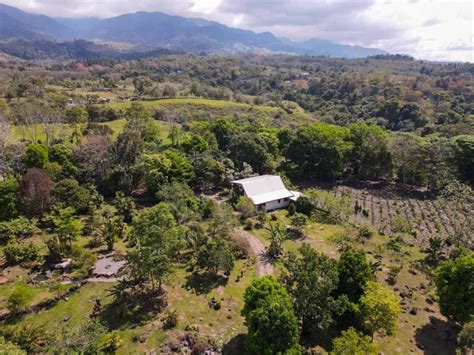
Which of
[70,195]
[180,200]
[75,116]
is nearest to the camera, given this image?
[180,200]

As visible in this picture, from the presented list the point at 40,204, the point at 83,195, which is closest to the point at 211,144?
the point at 83,195

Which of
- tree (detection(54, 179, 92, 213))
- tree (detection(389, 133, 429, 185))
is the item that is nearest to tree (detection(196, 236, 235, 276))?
tree (detection(54, 179, 92, 213))

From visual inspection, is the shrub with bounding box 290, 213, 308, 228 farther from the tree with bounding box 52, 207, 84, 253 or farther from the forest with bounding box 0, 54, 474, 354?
→ the tree with bounding box 52, 207, 84, 253

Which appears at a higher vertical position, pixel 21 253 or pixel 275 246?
pixel 275 246

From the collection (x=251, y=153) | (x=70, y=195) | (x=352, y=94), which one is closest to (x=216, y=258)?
(x=70, y=195)

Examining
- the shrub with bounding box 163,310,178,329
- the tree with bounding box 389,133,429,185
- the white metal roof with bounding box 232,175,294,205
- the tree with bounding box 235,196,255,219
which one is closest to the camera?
the shrub with bounding box 163,310,178,329

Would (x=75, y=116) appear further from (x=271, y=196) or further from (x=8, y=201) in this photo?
(x=271, y=196)

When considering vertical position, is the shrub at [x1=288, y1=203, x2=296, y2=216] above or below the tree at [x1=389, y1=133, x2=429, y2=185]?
below

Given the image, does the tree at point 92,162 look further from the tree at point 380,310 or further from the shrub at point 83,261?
the tree at point 380,310

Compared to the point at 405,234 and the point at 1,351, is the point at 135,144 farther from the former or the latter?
the point at 405,234
